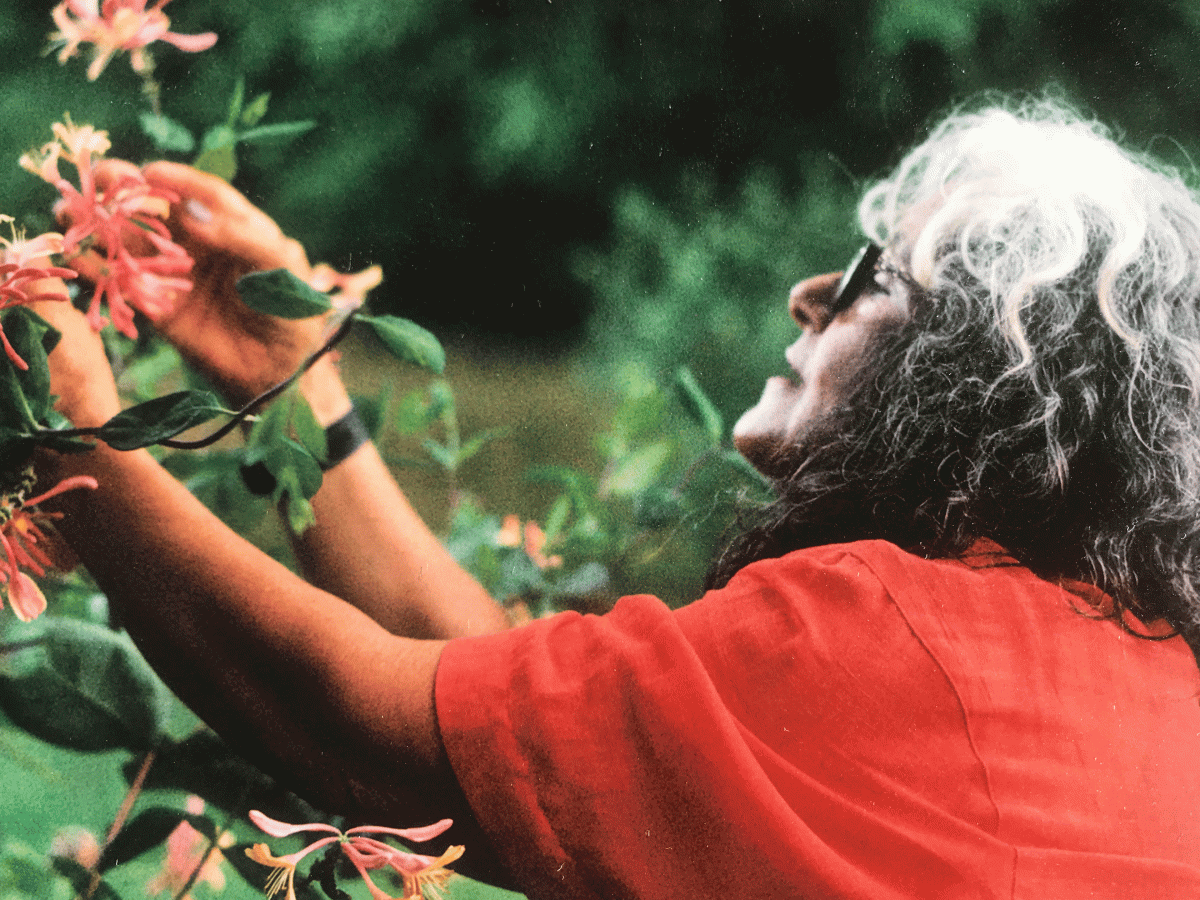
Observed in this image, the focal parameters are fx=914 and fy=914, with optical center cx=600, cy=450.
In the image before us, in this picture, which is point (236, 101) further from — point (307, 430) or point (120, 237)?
point (307, 430)

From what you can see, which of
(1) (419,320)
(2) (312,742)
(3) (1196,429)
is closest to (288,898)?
(2) (312,742)

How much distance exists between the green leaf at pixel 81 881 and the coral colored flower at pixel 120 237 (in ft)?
1.45

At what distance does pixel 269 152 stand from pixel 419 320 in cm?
19

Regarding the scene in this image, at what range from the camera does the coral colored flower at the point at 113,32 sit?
2.42ft

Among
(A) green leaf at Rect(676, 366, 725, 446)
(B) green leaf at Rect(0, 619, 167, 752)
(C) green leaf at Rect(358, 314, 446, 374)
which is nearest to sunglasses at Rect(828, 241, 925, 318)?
(A) green leaf at Rect(676, 366, 725, 446)

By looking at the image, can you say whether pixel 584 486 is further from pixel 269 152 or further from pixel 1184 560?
pixel 1184 560

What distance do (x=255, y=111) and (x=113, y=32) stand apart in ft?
0.41

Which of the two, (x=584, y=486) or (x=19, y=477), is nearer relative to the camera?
(x=19, y=477)

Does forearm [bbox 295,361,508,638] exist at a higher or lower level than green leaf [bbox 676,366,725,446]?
lower

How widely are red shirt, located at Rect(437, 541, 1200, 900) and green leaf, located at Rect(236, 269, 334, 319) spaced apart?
31 centimetres

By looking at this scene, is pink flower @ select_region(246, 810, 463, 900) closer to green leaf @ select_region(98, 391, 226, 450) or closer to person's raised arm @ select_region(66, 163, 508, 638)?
person's raised arm @ select_region(66, 163, 508, 638)

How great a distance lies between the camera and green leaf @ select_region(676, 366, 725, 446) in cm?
82

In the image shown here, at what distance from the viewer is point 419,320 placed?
0.78 metres

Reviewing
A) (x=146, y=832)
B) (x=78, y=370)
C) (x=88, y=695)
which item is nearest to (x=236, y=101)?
(x=78, y=370)
